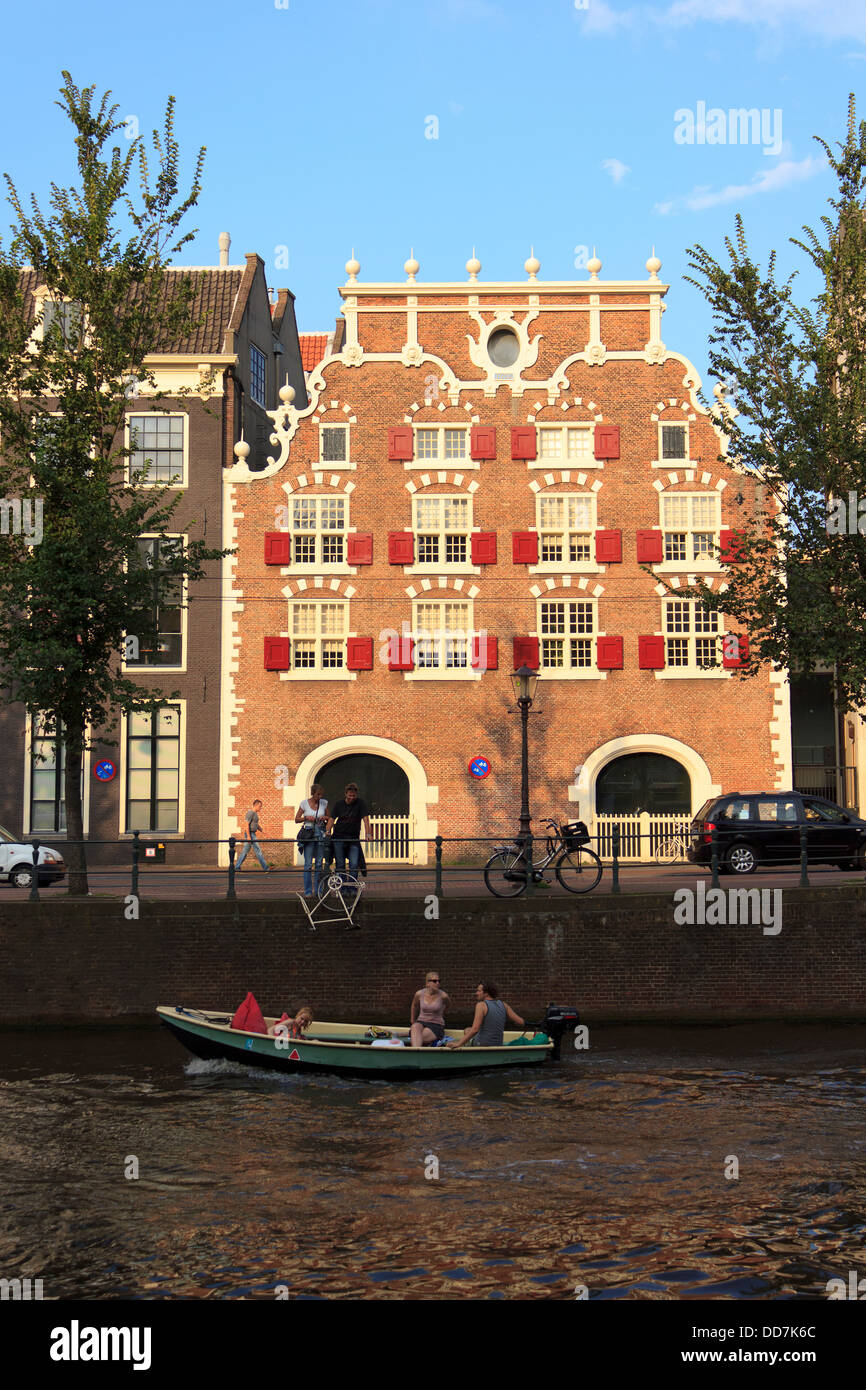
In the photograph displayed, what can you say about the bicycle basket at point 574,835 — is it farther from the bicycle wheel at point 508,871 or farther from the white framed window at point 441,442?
the white framed window at point 441,442

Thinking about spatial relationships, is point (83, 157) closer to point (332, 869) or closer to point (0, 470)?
point (0, 470)

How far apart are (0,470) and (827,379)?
49.6ft

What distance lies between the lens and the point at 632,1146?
13.8 meters

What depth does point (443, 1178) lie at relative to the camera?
12.9 metres

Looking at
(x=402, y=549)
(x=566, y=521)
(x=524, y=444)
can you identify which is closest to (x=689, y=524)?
(x=566, y=521)

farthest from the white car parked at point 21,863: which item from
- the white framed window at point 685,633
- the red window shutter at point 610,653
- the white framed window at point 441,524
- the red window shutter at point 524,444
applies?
the white framed window at point 685,633

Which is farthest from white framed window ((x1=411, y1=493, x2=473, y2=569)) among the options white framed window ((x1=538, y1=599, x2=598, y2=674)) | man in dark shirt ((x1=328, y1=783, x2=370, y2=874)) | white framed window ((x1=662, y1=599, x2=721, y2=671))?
man in dark shirt ((x1=328, y1=783, x2=370, y2=874))

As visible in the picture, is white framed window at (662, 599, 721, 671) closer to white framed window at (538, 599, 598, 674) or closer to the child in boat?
white framed window at (538, 599, 598, 674)

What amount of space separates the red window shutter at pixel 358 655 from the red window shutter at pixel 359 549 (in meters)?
2.14

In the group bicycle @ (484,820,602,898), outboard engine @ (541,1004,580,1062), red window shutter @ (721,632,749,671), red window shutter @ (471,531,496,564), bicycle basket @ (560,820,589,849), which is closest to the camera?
outboard engine @ (541,1004,580,1062)

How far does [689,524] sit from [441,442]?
278 inches

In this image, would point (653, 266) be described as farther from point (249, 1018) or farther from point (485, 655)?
point (249, 1018)

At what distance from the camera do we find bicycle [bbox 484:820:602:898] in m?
21.5

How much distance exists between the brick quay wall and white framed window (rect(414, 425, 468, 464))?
1794cm
